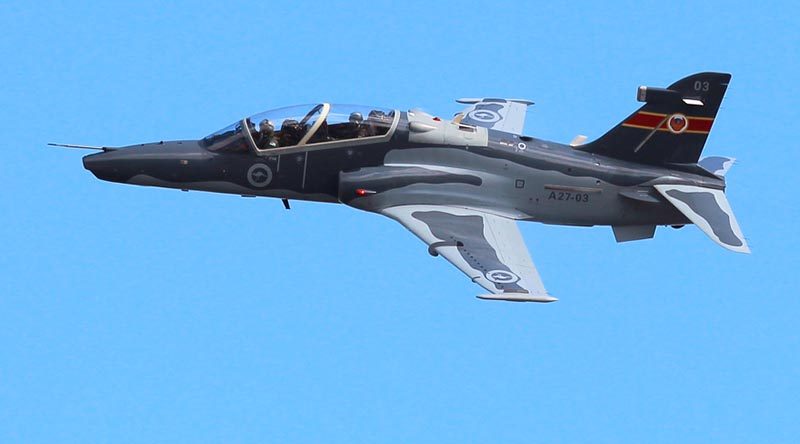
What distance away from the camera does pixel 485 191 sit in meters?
22.1

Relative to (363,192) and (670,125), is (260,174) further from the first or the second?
(670,125)

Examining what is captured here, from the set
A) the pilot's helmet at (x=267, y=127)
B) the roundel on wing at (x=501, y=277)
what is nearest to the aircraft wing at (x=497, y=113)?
the pilot's helmet at (x=267, y=127)

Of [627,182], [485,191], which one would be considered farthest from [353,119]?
[627,182]

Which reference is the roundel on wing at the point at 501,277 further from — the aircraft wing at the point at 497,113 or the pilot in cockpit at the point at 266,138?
the aircraft wing at the point at 497,113

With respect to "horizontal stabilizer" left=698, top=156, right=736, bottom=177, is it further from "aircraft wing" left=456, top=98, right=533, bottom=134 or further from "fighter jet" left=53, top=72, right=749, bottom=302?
"aircraft wing" left=456, top=98, right=533, bottom=134

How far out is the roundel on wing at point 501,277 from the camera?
784 inches

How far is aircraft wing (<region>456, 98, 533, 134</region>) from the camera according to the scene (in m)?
24.4

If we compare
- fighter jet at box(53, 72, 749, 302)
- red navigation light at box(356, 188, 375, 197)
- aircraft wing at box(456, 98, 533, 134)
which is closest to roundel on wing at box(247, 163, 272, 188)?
fighter jet at box(53, 72, 749, 302)

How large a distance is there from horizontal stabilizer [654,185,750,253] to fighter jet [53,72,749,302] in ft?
0.08

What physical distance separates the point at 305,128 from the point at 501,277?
4.04 metres

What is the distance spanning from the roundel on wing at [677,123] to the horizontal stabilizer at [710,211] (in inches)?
34.1

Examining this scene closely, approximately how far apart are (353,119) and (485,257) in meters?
3.19

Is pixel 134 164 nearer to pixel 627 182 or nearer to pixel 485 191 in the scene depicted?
pixel 485 191

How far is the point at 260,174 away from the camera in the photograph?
22062 millimetres
